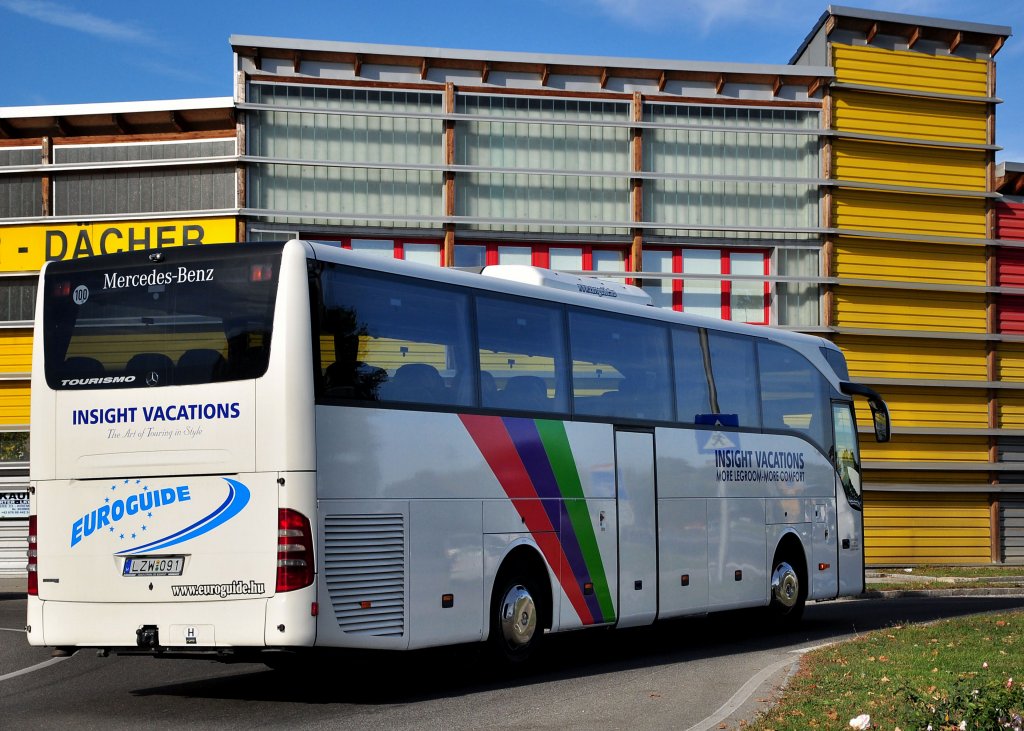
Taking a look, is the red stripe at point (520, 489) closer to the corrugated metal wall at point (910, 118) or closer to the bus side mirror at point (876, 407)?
the bus side mirror at point (876, 407)

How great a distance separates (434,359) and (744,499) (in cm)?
615

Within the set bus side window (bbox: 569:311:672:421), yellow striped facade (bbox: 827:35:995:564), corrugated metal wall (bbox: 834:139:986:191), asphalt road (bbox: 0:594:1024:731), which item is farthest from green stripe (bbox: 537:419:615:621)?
corrugated metal wall (bbox: 834:139:986:191)

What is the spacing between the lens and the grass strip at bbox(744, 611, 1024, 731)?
7574 millimetres

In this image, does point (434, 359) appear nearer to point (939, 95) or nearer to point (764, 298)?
point (764, 298)

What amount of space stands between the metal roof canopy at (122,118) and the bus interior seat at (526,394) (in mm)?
16955

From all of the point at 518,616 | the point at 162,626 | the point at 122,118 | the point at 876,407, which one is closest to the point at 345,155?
the point at 122,118

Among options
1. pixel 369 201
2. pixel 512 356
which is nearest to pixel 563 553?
pixel 512 356

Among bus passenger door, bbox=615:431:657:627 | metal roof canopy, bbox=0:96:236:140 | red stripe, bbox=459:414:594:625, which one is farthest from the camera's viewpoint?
metal roof canopy, bbox=0:96:236:140

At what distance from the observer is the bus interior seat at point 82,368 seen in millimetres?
11047

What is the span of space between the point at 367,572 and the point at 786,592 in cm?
821

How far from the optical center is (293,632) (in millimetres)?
10125

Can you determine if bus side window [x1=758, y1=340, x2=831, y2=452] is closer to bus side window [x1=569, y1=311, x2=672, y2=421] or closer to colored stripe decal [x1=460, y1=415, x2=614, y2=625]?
bus side window [x1=569, y1=311, x2=672, y2=421]

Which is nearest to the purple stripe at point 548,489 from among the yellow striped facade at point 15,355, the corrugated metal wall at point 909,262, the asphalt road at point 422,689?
the asphalt road at point 422,689

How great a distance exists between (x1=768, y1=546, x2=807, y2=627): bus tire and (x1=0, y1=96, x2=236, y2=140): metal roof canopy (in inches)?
612
